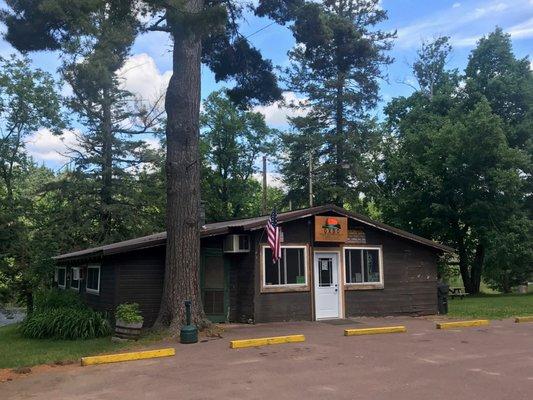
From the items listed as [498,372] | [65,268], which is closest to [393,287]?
[498,372]

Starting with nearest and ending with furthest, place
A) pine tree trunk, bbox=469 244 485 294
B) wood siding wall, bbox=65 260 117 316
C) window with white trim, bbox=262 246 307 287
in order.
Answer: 1. wood siding wall, bbox=65 260 117 316
2. window with white trim, bbox=262 246 307 287
3. pine tree trunk, bbox=469 244 485 294

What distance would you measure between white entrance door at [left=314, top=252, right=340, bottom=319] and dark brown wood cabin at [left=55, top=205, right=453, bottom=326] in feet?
0.10

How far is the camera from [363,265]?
1705 cm

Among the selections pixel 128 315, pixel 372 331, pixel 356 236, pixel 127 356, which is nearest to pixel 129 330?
pixel 128 315

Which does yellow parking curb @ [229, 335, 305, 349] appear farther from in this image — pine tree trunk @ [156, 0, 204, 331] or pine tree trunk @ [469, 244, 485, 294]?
pine tree trunk @ [469, 244, 485, 294]

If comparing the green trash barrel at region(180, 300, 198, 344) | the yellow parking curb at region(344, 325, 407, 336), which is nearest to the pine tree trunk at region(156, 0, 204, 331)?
the green trash barrel at region(180, 300, 198, 344)

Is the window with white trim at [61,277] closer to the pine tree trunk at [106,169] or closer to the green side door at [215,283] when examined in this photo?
the pine tree trunk at [106,169]

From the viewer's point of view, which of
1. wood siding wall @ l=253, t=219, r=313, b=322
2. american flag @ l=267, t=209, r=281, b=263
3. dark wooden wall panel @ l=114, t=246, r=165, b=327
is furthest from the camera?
wood siding wall @ l=253, t=219, r=313, b=322

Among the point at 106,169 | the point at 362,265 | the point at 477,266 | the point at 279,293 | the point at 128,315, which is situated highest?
the point at 106,169

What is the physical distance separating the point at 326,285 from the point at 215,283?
3372 millimetres

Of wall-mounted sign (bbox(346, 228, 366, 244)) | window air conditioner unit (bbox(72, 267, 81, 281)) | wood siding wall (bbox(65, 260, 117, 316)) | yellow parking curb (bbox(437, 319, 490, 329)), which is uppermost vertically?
wall-mounted sign (bbox(346, 228, 366, 244))

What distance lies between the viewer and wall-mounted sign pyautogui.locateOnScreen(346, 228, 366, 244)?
1684 centimetres

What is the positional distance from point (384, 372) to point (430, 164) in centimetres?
2593

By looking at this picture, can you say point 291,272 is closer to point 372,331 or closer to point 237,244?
point 237,244
